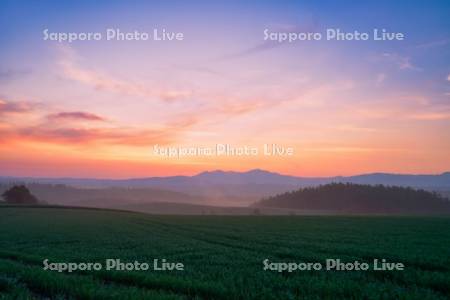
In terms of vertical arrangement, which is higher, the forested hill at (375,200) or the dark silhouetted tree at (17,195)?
the dark silhouetted tree at (17,195)

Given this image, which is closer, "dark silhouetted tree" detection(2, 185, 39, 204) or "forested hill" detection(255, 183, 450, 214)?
"dark silhouetted tree" detection(2, 185, 39, 204)

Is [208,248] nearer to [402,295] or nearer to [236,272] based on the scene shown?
[236,272]

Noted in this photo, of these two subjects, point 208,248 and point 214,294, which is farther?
point 208,248

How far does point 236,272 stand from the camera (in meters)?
14.8

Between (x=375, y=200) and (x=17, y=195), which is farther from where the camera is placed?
(x=375, y=200)

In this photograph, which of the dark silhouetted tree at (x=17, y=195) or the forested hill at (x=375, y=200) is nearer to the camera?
the dark silhouetted tree at (x=17, y=195)

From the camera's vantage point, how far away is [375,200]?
139125mm

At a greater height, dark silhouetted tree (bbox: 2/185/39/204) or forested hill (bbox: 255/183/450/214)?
dark silhouetted tree (bbox: 2/185/39/204)

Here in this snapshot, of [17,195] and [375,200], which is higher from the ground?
[17,195]

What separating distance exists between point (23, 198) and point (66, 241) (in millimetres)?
103543

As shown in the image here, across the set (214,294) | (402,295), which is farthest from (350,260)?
(214,294)

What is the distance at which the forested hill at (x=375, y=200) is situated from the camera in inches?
5423

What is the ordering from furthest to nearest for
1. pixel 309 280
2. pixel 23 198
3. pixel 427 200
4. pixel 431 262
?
pixel 427 200 < pixel 23 198 < pixel 431 262 < pixel 309 280

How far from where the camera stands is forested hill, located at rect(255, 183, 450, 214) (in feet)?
452
